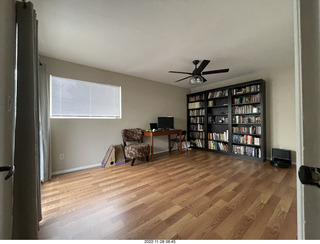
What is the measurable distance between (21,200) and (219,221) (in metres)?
1.75

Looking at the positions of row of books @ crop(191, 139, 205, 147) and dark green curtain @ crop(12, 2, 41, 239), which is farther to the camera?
row of books @ crop(191, 139, 205, 147)

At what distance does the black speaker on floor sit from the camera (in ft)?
8.94

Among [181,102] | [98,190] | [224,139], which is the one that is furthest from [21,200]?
[181,102]

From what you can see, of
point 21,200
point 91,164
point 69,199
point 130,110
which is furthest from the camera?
point 130,110

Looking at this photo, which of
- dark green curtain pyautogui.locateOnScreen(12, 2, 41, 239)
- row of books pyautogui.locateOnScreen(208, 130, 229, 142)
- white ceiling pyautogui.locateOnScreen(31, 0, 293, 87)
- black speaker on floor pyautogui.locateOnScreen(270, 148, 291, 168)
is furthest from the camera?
row of books pyautogui.locateOnScreen(208, 130, 229, 142)

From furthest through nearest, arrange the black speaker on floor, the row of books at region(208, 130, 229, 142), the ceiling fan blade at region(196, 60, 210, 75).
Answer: the row of books at region(208, 130, 229, 142) → the black speaker on floor → the ceiling fan blade at region(196, 60, 210, 75)

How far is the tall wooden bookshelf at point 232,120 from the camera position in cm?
320

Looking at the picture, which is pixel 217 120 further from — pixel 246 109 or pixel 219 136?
pixel 246 109

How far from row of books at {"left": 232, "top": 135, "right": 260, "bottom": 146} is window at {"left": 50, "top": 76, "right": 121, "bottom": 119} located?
10.9 feet

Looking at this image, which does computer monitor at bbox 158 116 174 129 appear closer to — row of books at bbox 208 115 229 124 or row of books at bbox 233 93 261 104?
A: row of books at bbox 208 115 229 124

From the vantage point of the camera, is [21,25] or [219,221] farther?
[219,221]

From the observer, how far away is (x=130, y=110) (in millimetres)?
3559

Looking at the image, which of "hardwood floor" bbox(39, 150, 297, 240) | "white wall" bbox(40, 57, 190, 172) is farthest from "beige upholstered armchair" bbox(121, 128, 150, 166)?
"hardwood floor" bbox(39, 150, 297, 240)

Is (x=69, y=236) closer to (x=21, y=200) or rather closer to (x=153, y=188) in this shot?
(x=21, y=200)
